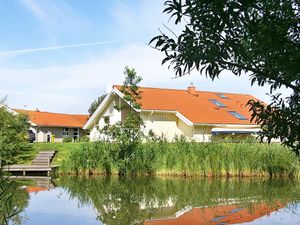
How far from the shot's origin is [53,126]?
167 ft

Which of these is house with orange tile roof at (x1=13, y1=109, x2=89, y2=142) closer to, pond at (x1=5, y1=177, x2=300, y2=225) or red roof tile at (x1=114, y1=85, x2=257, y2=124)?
red roof tile at (x1=114, y1=85, x2=257, y2=124)

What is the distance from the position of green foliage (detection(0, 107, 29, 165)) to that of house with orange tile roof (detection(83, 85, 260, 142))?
494 cm

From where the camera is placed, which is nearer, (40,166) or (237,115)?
(40,166)

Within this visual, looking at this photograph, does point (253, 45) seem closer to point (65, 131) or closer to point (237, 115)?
point (237, 115)

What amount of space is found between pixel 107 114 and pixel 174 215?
23.8 m

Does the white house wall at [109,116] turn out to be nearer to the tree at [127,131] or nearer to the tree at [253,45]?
the tree at [127,131]

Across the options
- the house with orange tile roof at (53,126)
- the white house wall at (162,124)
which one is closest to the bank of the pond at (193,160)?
the white house wall at (162,124)

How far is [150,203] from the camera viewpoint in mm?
14188

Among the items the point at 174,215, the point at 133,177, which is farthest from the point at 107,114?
the point at 174,215

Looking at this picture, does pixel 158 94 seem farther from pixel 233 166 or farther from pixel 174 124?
pixel 233 166

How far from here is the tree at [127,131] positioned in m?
23.2

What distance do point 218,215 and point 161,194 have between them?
4421 mm

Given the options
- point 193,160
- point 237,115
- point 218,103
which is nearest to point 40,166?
point 193,160

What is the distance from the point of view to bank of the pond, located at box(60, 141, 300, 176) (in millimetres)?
21812
